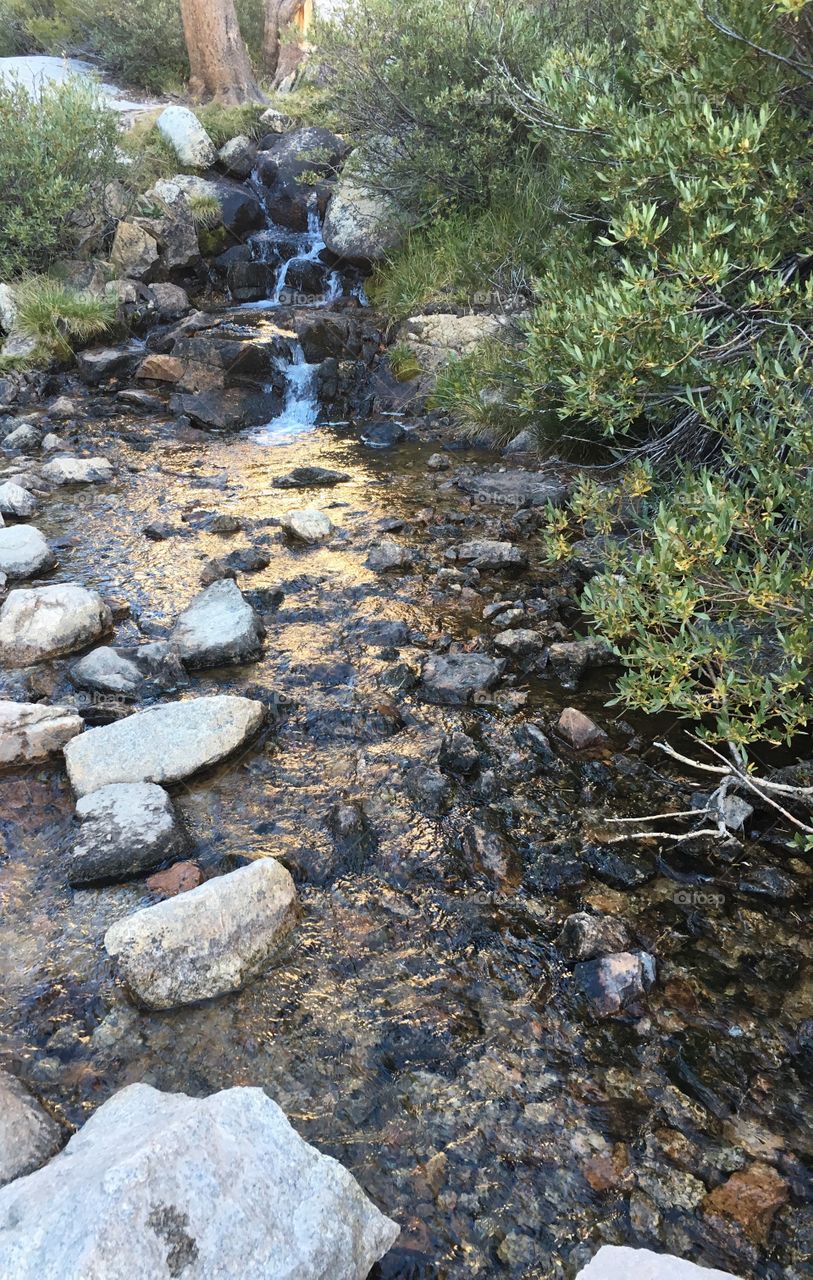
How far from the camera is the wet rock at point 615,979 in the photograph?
3123 millimetres

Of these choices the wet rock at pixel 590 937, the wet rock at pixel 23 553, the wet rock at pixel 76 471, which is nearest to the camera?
the wet rock at pixel 590 937

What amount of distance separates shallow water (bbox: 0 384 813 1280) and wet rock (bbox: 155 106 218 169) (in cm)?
1594

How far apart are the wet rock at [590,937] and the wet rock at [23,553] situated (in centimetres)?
528

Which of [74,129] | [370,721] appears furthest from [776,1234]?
[74,129]

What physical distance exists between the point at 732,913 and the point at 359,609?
11.6ft

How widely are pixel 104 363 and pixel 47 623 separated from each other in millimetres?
7963

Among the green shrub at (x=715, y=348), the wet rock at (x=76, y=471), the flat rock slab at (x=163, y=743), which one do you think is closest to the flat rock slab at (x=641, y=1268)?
the green shrub at (x=715, y=348)

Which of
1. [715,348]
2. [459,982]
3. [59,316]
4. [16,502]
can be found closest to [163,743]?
[459,982]

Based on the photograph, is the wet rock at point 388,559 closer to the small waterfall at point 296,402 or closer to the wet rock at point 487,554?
the wet rock at point 487,554

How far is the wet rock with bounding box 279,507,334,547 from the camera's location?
7461 mm

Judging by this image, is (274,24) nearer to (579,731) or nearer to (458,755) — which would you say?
(579,731)

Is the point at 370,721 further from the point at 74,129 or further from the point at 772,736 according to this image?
the point at 74,129

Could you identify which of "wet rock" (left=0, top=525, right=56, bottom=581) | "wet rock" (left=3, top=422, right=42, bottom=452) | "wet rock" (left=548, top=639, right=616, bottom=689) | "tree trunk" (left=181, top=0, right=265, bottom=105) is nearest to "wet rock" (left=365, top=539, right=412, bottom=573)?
"wet rock" (left=548, top=639, right=616, bottom=689)

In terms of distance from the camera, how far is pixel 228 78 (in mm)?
20094
